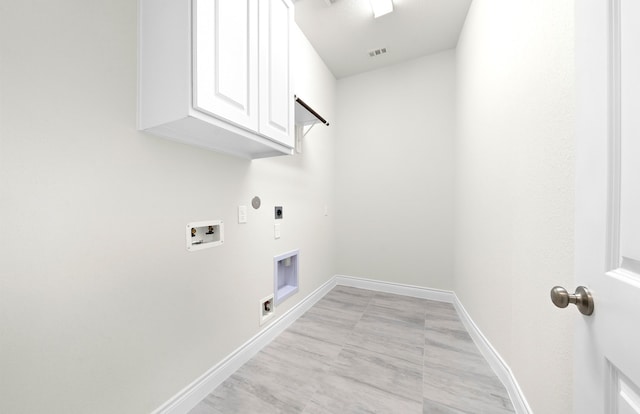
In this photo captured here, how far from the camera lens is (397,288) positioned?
272 cm

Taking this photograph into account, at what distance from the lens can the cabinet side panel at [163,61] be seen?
87cm

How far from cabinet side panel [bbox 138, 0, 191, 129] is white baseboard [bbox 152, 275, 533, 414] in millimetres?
1380

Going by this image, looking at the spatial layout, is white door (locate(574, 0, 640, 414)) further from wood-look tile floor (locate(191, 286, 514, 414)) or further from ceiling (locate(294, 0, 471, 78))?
ceiling (locate(294, 0, 471, 78))

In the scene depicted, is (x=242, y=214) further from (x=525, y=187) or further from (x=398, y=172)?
(x=398, y=172)

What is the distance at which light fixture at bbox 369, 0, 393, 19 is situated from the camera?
1825 millimetres

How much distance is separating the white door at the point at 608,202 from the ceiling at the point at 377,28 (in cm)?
188

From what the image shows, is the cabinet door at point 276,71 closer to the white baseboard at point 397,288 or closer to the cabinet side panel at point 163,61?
the cabinet side panel at point 163,61

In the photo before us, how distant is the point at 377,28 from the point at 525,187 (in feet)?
6.52

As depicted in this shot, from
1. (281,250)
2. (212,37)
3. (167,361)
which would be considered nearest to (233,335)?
(167,361)

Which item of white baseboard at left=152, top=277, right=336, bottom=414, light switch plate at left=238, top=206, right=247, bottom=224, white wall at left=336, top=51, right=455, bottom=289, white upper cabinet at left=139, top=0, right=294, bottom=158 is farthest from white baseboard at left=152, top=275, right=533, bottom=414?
white upper cabinet at left=139, top=0, right=294, bottom=158

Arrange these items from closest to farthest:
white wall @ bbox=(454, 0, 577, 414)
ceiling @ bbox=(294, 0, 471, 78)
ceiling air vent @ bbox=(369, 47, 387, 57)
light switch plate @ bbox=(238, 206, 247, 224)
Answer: white wall @ bbox=(454, 0, 577, 414) < light switch plate @ bbox=(238, 206, 247, 224) < ceiling @ bbox=(294, 0, 471, 78) < ceiling air vent @ bbox=(369, 47, 387, 57)

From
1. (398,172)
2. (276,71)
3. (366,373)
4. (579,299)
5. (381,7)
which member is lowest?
(366,373)

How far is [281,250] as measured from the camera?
1.99 m

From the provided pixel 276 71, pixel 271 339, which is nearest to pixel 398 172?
pixel 276 71
